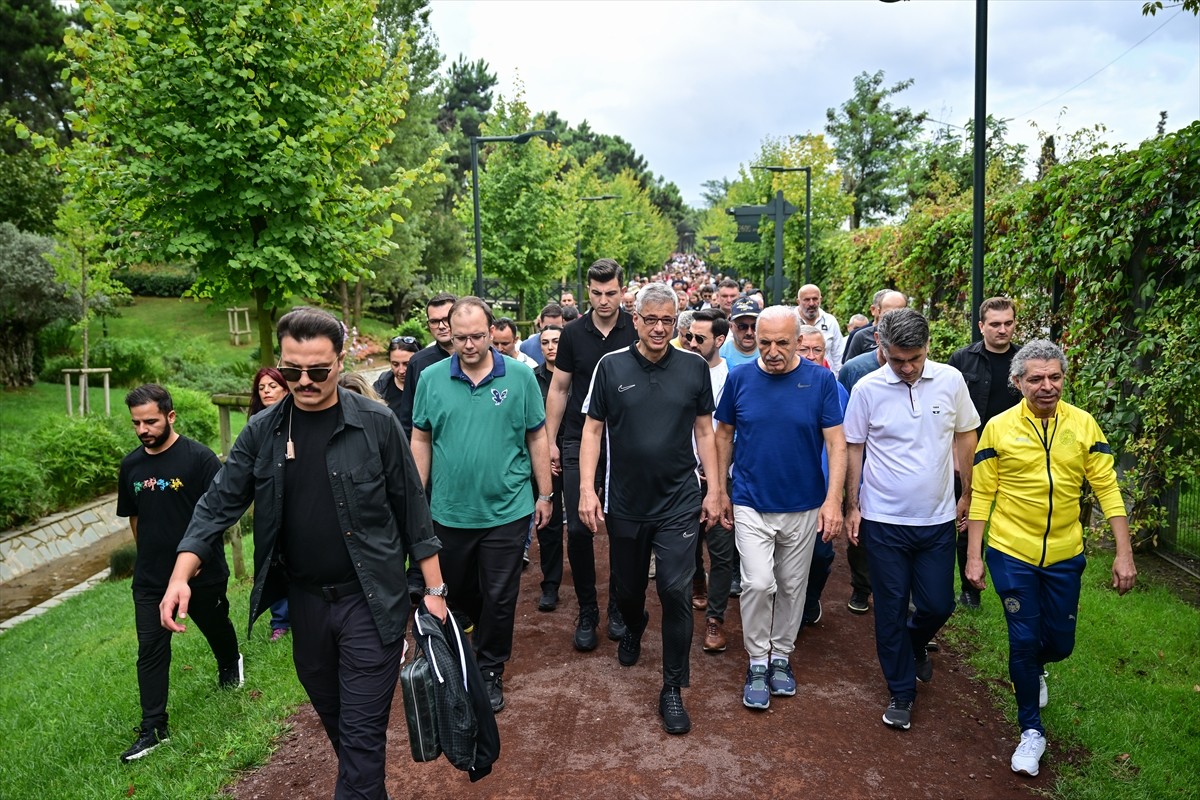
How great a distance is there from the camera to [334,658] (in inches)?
133

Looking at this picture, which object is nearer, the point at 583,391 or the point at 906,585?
the point at 906,585

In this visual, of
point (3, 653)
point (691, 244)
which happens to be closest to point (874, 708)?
point (3, 653)

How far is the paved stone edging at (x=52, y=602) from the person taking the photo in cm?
960

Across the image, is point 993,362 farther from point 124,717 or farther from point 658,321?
point 124,717

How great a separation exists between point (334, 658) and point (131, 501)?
2.40m

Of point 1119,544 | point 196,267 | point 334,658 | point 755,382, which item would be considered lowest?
point 334,658

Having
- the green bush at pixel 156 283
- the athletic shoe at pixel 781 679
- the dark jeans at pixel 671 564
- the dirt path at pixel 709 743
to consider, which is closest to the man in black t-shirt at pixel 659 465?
the dark jeans at pixel 671 564

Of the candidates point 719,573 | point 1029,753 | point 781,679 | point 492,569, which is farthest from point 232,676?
point 1029,753

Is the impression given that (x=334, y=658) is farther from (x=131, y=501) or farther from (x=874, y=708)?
(x=874, y=708)

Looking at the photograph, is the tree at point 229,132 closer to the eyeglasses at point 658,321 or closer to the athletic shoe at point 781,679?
the eyeglasses at point 658,321

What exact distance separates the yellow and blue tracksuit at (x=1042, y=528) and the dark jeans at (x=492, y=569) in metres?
2.54

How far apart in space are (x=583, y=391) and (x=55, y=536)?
10042 millimetres

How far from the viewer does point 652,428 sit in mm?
4668

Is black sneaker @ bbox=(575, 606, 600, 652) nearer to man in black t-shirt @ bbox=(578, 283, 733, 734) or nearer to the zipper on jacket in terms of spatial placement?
man in black t-shirt @ bbox=(578, 283, 733, 734)
